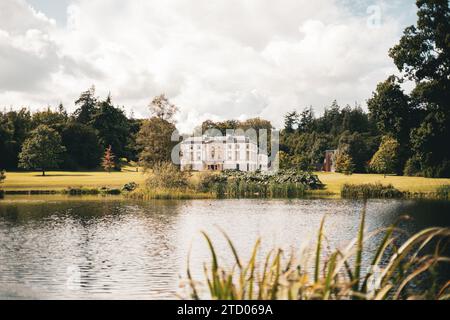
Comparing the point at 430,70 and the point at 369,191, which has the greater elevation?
the point at 430,70

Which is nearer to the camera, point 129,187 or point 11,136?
point 129,187

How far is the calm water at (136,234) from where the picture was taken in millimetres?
13117

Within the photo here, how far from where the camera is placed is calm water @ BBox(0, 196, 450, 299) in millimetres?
13117

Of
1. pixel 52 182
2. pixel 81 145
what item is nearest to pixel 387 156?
pixel 52 182

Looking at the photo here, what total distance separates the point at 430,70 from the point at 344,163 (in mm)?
18219

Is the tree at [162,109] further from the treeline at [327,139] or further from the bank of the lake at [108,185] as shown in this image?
the treeline at [327,139]

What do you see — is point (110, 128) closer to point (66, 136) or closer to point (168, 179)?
point (66, 136)

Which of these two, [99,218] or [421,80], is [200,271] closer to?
[99,218]

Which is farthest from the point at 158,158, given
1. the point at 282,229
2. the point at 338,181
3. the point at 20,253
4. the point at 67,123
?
the point at 20,253

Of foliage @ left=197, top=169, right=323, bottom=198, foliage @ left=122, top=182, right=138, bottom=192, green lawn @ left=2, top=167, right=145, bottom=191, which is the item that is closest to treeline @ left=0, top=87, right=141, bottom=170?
green lawn @ left=2, top=167, right=145, bottom=191

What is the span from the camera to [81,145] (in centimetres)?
7581

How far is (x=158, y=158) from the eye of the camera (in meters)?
57.9

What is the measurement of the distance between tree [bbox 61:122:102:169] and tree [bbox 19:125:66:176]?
8258 mm
